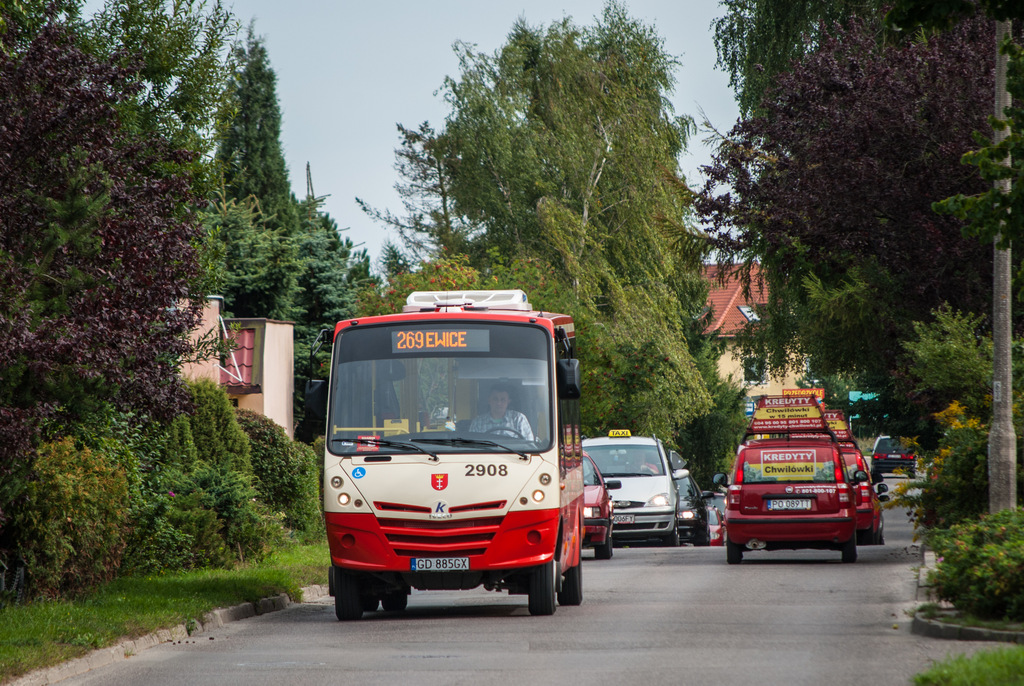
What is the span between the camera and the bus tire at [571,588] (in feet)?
45.2

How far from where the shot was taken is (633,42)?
45.2m

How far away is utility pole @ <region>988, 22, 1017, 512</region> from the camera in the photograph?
16.3 meters

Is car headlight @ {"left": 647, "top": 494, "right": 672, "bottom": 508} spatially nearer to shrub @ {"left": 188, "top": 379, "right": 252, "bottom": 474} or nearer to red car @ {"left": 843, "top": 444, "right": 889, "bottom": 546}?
red car @ {"left": 843, "top": 444, "right": 889, "bottom": 546}

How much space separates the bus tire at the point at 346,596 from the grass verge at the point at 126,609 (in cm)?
120

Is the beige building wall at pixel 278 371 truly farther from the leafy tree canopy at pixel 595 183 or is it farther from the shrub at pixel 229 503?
the shrub at pixel 229 503

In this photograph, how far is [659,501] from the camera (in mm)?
25719

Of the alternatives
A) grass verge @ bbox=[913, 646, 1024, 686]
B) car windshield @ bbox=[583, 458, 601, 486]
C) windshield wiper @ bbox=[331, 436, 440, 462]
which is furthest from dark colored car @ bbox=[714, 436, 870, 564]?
grass verge @ bbox=[913, 646, 1024, 686]

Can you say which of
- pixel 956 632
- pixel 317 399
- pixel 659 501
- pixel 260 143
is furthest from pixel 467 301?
pixel 260 143

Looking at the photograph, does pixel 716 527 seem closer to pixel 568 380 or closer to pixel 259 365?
pixel 259 365

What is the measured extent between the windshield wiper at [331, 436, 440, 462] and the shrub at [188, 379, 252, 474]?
6.36 metres

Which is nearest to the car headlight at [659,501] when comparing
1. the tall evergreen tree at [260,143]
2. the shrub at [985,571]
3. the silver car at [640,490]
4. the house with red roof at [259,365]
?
the silver car at [640,490]

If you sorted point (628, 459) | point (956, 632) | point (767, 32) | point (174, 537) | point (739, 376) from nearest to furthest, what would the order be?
point (956, 632) < point (174, 537) < point (628, 459) < point (767, 32) < point (739, 376)

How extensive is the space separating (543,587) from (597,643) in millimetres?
1968

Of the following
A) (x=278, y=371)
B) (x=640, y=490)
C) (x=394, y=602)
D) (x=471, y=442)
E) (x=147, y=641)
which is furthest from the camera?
(x=278, y=371)
